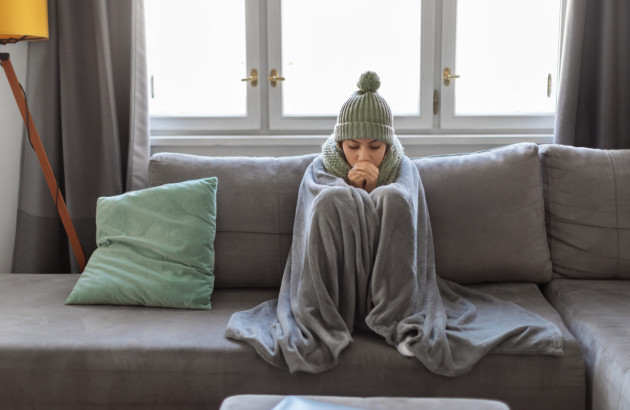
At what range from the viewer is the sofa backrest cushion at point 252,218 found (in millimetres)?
2230

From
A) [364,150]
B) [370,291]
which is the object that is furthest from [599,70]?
[370,291]

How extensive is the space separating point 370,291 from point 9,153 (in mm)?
1678

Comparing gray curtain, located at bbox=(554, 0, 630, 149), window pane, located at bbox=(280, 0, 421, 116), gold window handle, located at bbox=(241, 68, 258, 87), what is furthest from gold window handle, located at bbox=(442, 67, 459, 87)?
gold window handle, located at bbox=(241, 68, 258, 87)

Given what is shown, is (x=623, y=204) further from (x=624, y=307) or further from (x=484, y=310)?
(x=484, y=310)

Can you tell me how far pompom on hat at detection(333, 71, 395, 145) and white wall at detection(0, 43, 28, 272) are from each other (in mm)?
1380

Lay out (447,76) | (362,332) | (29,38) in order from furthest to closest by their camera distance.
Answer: (447,76) < (29,38) < (362,332)

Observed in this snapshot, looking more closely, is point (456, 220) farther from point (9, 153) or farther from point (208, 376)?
point (9, 153)

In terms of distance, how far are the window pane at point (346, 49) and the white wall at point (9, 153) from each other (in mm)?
1049

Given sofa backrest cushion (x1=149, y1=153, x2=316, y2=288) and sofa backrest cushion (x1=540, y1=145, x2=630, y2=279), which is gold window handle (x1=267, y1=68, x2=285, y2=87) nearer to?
sofa backrest cushion (x1=149, y1=153, x2=316, y2=288)

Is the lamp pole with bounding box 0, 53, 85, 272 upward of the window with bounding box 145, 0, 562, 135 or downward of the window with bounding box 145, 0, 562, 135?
downward

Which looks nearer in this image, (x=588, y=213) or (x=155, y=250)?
(x=155, y=250)

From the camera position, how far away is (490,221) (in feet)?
7.26

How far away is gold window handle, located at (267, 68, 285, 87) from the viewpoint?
8.87 ft

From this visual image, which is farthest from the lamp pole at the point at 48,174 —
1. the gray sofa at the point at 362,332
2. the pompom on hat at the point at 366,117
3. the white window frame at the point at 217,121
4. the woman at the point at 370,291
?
the pompom on hat at the point at 366,117
